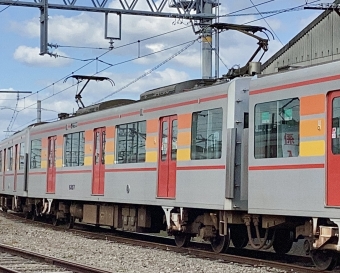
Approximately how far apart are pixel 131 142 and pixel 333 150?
24.6 ft

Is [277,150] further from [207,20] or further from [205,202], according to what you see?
[207,20]

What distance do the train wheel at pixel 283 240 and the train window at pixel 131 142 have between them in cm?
417

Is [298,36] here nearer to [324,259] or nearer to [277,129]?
[277,129]

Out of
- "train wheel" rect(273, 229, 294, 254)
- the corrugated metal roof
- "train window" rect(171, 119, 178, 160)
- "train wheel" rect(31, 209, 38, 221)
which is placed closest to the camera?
"train wheel" rect(273, 229, 294, 254)

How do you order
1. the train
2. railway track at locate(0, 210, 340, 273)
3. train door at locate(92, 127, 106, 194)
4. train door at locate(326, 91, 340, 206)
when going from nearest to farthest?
train door at locate(326, 91, 340, 206), the train, railway track at locate(0, 210, 340, 273), train door at locate(92, 127, 106, 194)

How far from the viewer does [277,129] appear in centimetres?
1262

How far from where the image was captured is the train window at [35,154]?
25.4m

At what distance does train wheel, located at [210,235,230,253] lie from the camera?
14.9m

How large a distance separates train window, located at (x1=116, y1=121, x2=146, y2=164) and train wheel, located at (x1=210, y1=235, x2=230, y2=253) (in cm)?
292

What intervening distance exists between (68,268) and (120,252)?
3050 mm

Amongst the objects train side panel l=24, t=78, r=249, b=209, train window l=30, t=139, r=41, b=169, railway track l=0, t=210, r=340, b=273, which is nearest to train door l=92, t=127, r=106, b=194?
train side panel l=24, t=78, r=249, b=209

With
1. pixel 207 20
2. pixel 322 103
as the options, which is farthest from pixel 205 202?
pixel 207 20

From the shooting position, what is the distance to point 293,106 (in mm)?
12297

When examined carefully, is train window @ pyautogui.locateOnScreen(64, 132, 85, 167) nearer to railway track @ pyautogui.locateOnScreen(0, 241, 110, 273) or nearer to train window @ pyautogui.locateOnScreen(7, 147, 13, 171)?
railway track @ pyautogui.locateOnScreen(0, 241, 110, 273)
